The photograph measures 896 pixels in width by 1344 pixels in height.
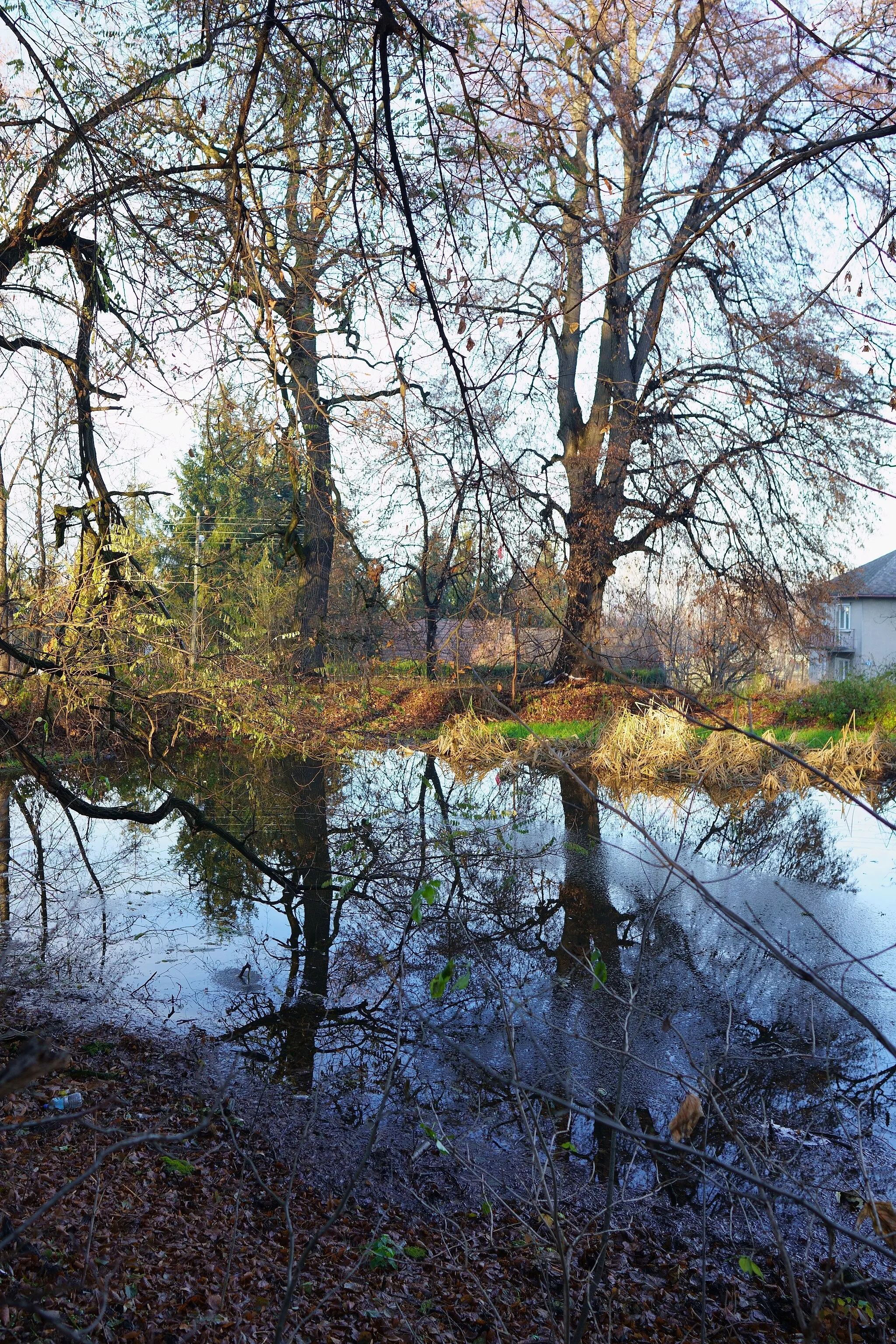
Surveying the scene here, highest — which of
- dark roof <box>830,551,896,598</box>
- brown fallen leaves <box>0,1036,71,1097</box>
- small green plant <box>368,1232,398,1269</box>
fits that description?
dark roof <box>830,551,896,598</box>

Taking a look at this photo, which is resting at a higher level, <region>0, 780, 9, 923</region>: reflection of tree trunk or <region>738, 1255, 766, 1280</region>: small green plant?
<region>0, 780, 9, 923</region>: reflection of tree trunk

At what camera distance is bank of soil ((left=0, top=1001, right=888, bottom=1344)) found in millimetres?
2932

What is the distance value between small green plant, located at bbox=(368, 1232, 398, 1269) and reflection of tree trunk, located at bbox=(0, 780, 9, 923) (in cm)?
436

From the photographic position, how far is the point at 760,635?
15.8 metres

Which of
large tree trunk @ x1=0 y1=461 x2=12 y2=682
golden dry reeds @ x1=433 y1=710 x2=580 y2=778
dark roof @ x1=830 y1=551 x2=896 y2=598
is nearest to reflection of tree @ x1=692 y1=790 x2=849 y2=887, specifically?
golden dry reeds @ x1=433 y1=710 x2=580 y2=778

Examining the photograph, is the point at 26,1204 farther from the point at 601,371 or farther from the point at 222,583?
the point at 601,371

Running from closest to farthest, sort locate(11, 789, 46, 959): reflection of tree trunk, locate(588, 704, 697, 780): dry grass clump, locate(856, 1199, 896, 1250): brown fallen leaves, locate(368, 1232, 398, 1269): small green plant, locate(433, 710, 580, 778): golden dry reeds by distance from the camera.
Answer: locate(856, 1199, 896, 1250): brown fallen leaves
locate(368, 1232, 398, 1269): small green plant
locate(11, 789, 46, 959): reflection of tree trunk
locate(588, 704, 697, 780): dry grass clump
locate(433, 710, 580, 778): golden dry reeds

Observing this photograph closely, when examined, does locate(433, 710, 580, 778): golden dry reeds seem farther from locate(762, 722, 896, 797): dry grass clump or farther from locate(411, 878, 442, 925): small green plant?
locate(411, 878, 442, 925): small green plant

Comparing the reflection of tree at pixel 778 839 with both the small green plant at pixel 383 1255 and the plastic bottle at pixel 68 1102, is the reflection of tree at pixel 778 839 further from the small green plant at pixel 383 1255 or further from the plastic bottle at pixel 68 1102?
the plastic bottle at pixel 68 1102

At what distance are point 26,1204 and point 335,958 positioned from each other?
3333mm

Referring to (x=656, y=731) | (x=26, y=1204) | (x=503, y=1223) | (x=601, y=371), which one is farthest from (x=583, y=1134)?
(x=601, y=371)

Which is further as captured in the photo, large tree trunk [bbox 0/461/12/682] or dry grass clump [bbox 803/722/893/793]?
dry grass clump [bbox 803/722/893/793]

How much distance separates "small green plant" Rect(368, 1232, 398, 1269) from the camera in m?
3.42

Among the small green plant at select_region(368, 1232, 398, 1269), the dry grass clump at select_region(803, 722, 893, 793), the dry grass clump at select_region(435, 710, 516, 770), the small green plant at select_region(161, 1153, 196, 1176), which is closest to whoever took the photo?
the small green plant at select_region(368, 1232, 398, 1269)
